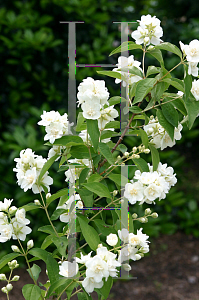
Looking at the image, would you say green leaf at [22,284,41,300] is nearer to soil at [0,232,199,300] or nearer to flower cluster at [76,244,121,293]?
flower cluster at [76,244,121,293]

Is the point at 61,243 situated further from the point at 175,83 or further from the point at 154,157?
the point at 175,83

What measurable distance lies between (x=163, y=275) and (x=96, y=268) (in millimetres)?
2279

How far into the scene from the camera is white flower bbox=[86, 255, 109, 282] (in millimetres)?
682

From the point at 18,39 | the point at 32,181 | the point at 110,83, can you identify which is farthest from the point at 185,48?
the point at 18,39

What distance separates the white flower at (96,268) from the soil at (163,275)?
1.86 meters

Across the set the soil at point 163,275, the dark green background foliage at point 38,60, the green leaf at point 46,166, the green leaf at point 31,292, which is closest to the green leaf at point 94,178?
the green leaf at point 46,166

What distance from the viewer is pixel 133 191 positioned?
83cm

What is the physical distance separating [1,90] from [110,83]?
0.83 m

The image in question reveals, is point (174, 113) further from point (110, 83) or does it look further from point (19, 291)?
point (19, 291)

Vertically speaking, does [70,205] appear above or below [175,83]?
below

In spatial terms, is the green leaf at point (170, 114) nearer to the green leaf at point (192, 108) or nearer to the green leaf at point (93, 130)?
the green leaf at point (192, 108)

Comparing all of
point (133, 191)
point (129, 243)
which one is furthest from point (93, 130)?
point (129, 243)

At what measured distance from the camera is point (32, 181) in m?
0.86

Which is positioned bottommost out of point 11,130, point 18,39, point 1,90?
point 11,130
